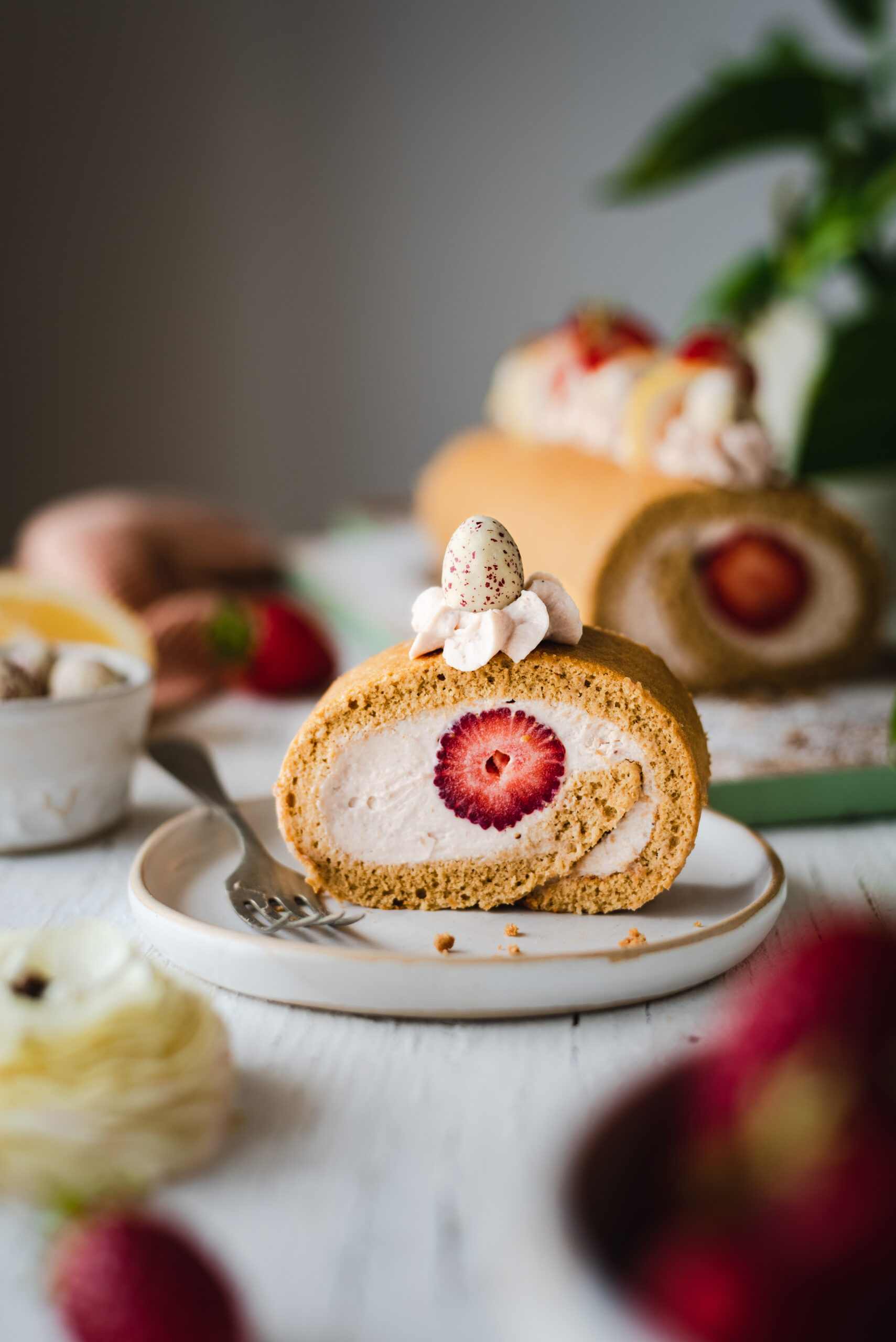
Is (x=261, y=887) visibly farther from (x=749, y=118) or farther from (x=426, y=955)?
(x=749, y=118)

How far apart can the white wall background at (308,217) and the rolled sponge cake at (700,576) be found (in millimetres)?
2967

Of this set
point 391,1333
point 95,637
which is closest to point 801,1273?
point 391,1333

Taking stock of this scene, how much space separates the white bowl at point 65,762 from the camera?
1.52 metres

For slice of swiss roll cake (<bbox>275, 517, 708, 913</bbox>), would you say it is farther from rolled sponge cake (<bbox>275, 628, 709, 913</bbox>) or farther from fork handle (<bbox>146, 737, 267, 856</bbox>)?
fork handle (<bbox>146, 737, 267, 856</bbox>)

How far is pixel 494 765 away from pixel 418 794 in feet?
0.28

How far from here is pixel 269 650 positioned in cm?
236

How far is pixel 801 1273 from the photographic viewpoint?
0.58 meters

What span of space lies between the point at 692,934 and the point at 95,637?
1.24 meters

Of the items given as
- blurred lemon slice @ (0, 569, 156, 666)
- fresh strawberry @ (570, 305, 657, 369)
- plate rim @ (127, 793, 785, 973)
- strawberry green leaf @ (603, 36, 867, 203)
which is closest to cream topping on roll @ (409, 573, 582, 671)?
plate rim @ (127, 793, 785, 973)

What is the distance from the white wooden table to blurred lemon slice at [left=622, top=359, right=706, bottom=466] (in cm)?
124

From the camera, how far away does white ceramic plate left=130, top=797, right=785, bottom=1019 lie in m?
1.08

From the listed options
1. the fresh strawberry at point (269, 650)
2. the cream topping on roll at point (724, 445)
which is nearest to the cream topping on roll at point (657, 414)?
the cream topping on roll at point (724, 445)

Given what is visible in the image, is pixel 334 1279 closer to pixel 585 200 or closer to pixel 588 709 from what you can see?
pixel 588 709

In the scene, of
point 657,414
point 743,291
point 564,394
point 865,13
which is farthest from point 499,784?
point 865,13
